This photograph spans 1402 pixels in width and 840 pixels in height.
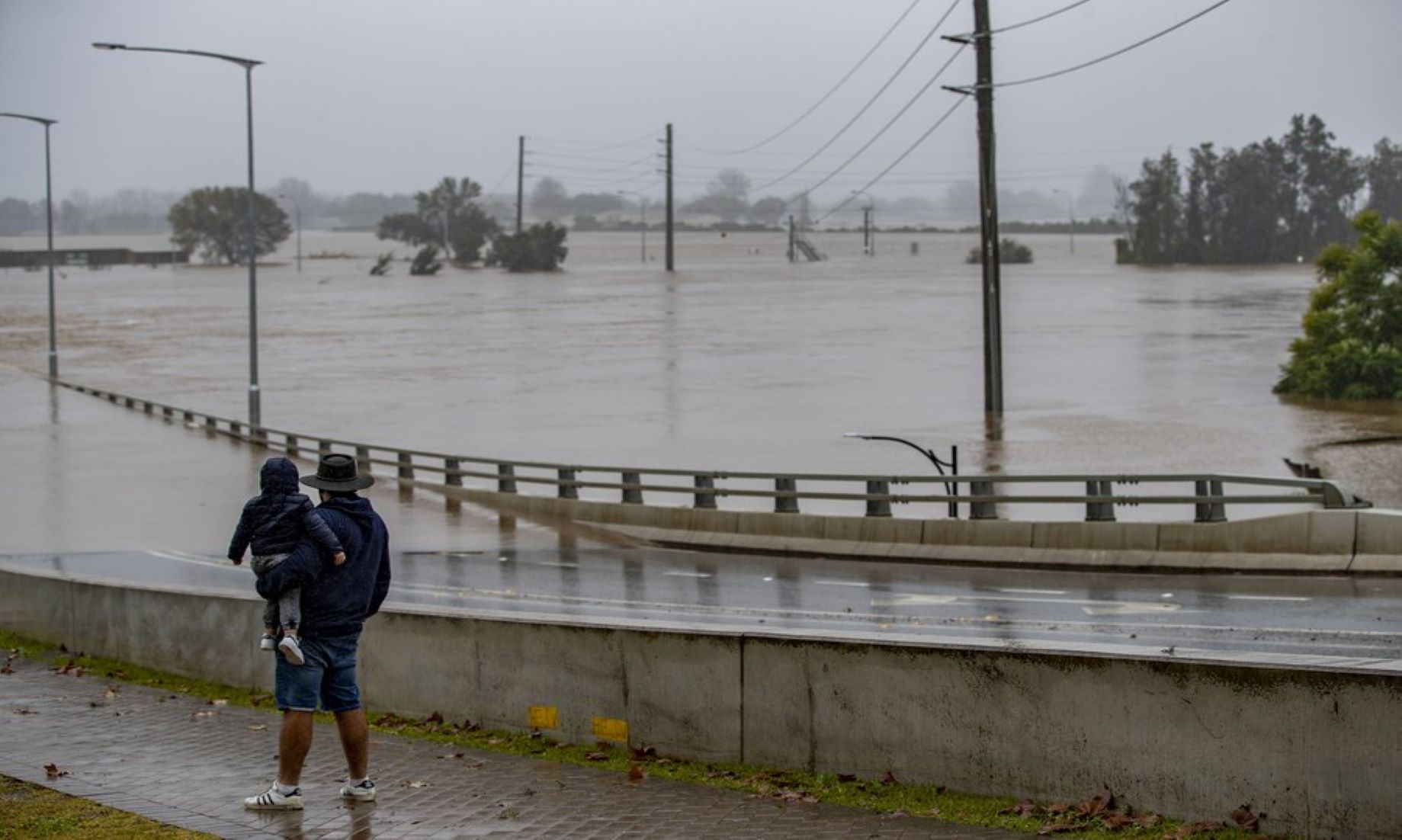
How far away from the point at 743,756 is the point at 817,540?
17.8 meters

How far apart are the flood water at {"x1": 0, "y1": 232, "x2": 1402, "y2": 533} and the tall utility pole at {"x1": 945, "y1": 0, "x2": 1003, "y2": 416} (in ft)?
15.4

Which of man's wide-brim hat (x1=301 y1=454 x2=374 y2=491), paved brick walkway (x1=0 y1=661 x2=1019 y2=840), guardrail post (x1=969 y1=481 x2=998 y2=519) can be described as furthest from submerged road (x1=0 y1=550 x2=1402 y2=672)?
man's wide-brim hat (x1=301 y1=454 x2=374 y2=491)

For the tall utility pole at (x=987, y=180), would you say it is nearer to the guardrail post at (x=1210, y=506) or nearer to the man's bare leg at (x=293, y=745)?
the guardrail post at (x=1210, y=506)

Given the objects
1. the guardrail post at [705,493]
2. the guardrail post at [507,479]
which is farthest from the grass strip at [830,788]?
the guardrail post at [507,479]

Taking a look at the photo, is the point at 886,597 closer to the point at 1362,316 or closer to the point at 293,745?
the point at 293,745

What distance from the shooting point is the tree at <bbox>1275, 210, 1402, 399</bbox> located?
61812 mm

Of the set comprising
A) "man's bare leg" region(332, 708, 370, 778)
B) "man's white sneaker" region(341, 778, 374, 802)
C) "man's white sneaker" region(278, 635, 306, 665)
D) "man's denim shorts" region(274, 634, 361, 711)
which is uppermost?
"man's white sneaker" region(278, 635, 306, 665)

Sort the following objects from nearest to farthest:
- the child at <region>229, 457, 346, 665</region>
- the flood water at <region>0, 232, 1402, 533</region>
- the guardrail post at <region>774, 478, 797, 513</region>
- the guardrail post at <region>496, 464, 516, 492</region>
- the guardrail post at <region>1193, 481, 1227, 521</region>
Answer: the child at <region>229, 457, 346, 665</region> → the guardrail post at <region>1193, 481, 1227, 521</region> → the guardrail post at <region>774, 478, 797, 513</region> → the guardrail post at <region>496, 464, 516, 492</region> → the flood water at <region>0, 232, 1402, 533</region>

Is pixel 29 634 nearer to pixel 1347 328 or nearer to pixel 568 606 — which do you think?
pixel 568 606

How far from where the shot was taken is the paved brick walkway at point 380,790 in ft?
30.5

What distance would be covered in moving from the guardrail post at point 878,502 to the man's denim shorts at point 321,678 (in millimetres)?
19102

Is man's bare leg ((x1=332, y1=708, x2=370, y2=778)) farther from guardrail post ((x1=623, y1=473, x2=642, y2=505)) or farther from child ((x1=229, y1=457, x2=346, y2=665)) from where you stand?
guardrail post ((x1=623, y1=473, x2=642, y2=505))

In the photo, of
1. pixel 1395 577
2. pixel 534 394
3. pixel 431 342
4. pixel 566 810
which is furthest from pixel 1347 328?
pixel 431 342

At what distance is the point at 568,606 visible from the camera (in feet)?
73.5
